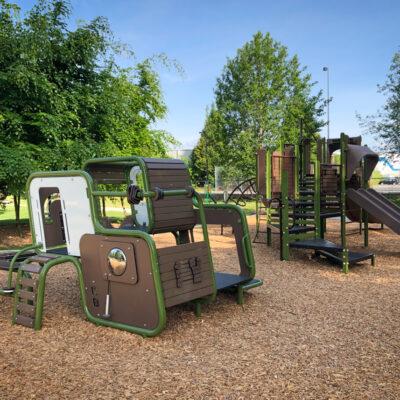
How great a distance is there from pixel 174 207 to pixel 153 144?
8.44m

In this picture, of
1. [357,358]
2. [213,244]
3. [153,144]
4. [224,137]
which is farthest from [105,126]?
[224,137]

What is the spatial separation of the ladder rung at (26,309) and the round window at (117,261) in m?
0.88

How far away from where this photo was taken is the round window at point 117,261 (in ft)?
13.2

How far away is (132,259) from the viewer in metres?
3.95

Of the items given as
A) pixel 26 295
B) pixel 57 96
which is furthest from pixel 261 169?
pixel 26 295

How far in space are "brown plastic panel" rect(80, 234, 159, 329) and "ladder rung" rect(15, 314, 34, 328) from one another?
53 cm

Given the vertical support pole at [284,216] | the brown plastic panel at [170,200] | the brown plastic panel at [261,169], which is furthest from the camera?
the brown plastic panel at [261,169]

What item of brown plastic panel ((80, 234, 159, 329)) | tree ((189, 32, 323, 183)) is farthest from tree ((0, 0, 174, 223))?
tree ((189, 32, 323, 183))

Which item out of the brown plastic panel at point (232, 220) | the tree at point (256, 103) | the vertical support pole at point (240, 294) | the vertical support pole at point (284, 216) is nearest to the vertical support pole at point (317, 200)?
the vertical support pole at point (284, 216)

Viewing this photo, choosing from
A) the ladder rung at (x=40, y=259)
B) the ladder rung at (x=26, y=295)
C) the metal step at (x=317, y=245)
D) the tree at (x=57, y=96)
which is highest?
the tree at (x=57, y=96)

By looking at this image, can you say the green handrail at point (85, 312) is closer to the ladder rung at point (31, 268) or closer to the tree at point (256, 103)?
the ladder rung at point (31, 268)

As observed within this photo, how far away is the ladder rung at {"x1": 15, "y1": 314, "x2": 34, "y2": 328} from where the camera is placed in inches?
168

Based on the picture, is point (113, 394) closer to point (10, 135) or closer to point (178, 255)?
point (178, 255)

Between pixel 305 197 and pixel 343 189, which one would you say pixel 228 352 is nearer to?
pixel 343 189
